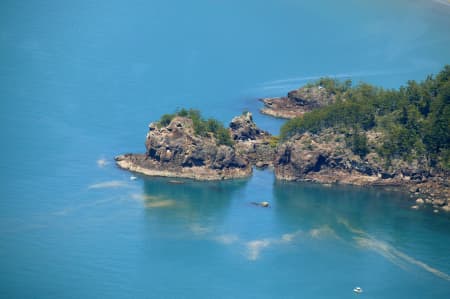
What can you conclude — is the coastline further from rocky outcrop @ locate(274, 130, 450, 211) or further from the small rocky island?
the small rocky island

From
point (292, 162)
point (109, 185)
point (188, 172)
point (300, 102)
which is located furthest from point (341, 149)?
point (109, 185)

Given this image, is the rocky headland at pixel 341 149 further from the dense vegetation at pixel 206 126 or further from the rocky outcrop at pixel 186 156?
the dense vegetation at pixel 206 126

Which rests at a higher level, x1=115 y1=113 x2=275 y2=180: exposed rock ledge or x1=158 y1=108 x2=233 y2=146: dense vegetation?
x1=158 y1=108 x2=233 y2=146: dense vegetation

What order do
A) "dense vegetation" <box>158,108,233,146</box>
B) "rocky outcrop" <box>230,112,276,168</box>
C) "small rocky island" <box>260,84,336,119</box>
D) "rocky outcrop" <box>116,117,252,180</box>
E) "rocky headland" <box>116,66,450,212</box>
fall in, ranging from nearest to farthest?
"rocky outcrop" <box>116,117,252,180</box> → "rocky headland" <box>116,66,450,212</box> → "dense vegetation" <box>158,108,233,146</box> → "rocky outcrop" <box>230,112,276,168</box> → "small rocky island" <box>260,84,336,119</box>

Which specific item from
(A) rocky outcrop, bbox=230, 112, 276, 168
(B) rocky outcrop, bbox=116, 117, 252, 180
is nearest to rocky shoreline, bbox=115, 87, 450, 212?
(B) rocky outcrop, bbox=116, 117, 252, 180

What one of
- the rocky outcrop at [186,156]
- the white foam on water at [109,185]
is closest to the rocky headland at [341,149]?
the rocky outcrop at [186,156]

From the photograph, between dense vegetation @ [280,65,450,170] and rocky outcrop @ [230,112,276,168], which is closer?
dense vegetation @ [280,65,450,170]
